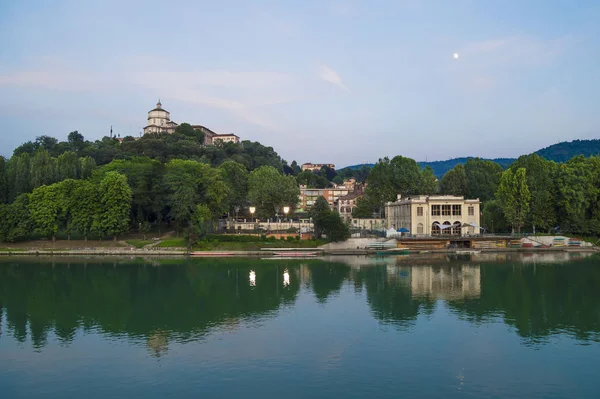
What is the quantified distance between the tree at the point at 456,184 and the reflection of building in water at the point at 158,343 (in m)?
58.3

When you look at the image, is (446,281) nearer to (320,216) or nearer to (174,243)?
(320,216)

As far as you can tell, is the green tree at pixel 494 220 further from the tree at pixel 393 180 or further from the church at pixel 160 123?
the church at pixel 160 123

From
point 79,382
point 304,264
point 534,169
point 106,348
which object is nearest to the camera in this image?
point 79,382

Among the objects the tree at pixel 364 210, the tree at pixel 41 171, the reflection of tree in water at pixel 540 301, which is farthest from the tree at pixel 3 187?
the reflection of tree in water at pixel 540 301

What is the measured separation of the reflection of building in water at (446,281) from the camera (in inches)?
1205

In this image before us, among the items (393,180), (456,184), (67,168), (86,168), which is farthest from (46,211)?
(456,184)

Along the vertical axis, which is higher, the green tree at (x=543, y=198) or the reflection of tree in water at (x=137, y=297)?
the green tree at (x=543, y=198)

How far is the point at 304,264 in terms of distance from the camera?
44719mm

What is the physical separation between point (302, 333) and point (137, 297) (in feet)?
43.9

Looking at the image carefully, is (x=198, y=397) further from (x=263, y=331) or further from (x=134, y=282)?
(x=134, y=282)

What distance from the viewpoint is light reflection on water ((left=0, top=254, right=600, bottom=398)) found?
15875mm

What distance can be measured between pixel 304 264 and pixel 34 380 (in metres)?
29.9

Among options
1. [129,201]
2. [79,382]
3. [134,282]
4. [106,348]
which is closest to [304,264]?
[134,282]

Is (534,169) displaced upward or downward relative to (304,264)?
upward
